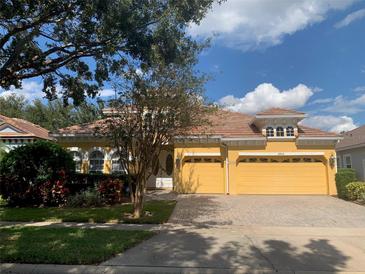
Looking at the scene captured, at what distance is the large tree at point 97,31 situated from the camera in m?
8.56

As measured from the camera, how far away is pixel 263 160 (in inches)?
824

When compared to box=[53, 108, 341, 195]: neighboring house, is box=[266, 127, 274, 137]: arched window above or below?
above

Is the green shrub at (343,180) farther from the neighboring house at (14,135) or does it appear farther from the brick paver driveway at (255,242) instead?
the neighboring house at (14,135)

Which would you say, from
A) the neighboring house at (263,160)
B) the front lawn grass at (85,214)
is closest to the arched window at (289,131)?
the neighboring house at (263,160)

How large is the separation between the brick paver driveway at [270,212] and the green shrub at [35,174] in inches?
208

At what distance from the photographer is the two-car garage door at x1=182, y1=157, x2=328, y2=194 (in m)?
20.6

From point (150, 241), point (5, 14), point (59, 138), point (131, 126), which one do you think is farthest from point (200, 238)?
point (59, 138)

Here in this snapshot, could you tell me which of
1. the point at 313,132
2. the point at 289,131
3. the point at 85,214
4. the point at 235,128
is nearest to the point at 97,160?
the point at 235,128

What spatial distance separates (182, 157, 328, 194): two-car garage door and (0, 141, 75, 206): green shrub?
7.86 metres

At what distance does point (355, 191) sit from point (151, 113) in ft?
39.7

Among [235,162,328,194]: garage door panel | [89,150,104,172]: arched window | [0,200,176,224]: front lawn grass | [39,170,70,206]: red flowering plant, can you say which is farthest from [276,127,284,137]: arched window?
[39,170,70,206]: red flowering plant

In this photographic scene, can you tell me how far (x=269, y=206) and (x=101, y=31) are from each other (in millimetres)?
10455

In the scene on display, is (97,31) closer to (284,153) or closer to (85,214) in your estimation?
(85,214)

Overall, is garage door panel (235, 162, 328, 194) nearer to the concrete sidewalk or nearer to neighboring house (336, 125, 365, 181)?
neighboring house (336, 125, 365, 181)
